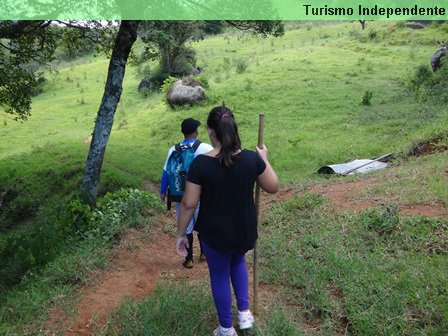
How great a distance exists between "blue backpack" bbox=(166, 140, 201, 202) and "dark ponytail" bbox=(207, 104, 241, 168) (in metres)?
1.59

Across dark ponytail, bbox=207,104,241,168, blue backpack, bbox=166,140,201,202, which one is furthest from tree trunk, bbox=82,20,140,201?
dark ponytail, bbox=207,104,241,168

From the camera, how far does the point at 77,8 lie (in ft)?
33.2

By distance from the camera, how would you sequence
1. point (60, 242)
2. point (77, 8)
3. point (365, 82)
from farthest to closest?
point (365, 82)
point (77, 8)
point (60, 242)

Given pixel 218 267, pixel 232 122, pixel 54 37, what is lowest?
pixel 218 267

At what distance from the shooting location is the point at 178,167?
17.2 feet

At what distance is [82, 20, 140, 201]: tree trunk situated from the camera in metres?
9.03

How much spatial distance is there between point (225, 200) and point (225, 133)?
54cm

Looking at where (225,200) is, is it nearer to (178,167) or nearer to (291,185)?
(178,167)

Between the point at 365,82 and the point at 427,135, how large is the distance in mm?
9416

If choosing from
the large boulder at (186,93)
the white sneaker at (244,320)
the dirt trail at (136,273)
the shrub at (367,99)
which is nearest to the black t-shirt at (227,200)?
the white sneaker at (244,320)

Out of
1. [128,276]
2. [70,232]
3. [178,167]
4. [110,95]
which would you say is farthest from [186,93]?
[128,276]

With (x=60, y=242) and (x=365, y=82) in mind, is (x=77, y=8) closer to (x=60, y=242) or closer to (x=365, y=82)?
(x=60, y=242)

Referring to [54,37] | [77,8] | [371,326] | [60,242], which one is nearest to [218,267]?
[371,326]

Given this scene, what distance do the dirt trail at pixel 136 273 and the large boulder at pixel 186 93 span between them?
1217 cm
